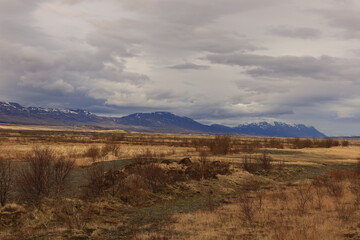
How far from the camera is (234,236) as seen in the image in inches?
466

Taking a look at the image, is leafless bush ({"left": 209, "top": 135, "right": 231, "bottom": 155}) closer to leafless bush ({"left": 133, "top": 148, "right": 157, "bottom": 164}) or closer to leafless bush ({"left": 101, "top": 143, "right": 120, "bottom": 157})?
leafless bush ({"left": 101, "top": 143, "right": 120, "bottom": 157})

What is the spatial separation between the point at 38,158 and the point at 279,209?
39.3 ft

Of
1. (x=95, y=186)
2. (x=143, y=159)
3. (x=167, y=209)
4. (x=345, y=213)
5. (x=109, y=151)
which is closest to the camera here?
(x=345, y=213)

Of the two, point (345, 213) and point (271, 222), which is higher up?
point (345, 213)

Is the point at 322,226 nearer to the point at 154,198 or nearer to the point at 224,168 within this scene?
the point at 154,198

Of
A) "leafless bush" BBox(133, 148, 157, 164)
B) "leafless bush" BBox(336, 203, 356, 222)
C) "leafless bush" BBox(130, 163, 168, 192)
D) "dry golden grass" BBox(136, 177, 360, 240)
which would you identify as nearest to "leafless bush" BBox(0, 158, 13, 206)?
"leafless bush" BBox(130, 163, 168, 192)

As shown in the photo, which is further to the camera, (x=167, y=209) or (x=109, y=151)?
(x=109, y=151)

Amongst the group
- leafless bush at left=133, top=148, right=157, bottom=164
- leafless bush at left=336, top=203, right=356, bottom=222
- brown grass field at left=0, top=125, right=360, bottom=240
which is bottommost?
brown grass field at left=0, top=125, right=360, bottom=240

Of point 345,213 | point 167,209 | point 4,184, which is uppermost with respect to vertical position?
point 4,184

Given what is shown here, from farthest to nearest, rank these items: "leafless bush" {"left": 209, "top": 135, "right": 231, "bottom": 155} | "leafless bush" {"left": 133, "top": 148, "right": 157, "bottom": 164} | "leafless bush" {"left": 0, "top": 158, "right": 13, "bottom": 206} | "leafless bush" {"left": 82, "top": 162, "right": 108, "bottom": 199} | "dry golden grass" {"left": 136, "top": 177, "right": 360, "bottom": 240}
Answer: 1. "leafless bush" {"left": 209, "top": 135, "right": 231, "bottom": 155}
2. "leafless bush" {"left": 133, "top": 148, "right": 157, "bottom": 164}
3. "leafless bush" {"left": 82, "top": 162, "right": 108, "bottom": 199}
4. "leafless bush" {"left": 0, "top": 158, "right": 13, "bottom": 206}
5. "dry golden grass" {"left": 136, "top": 177, "right": 360, "bottom": 240}

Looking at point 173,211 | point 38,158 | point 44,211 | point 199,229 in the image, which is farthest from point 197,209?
point 38,158

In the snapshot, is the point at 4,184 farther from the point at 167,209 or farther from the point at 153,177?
the point at 153,177

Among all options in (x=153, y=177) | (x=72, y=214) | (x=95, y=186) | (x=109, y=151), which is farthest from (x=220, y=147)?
(x=72, y=214)

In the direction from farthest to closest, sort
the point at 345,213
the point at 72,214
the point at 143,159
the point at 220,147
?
the point at 220,147
the point at 143,159
the point at 345,213
the point at 72,214
